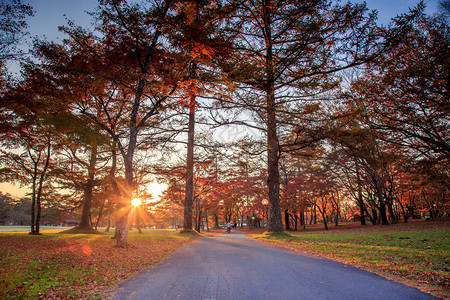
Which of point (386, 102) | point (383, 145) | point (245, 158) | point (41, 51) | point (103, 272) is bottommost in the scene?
point (103, 272)

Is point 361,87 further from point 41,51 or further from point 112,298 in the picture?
point 41,51

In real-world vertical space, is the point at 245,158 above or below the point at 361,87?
below

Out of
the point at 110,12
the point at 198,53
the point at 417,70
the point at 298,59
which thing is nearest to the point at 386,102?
the point at 417,70

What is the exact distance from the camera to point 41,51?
9477mm

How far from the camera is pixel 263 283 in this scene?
13.0ft

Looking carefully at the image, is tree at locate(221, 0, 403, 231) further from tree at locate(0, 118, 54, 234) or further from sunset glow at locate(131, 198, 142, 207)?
sunset glow at locate(131, 198, 142, 207)

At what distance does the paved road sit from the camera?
3.40m

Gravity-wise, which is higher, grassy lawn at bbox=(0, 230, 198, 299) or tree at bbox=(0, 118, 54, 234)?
tree at bbox=(0, 118, 54, 234)

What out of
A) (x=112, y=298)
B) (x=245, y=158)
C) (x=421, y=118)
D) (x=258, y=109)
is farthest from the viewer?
(x=245, y=158)

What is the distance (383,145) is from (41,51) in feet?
76.1

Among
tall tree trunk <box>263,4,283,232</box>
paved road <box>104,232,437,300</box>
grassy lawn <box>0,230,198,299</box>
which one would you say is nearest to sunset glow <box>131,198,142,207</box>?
tall tree trunk <box>263,4,283,232</box>

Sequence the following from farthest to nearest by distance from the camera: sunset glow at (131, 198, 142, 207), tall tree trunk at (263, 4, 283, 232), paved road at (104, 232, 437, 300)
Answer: sunset glow at (131, 198, 142, 207) < tall tree trunk at (263, 4, 283, 232) < paved road at (104, 232, 437, 300)

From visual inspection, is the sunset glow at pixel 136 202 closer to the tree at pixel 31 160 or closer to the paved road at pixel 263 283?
the tree at pixel 31 160

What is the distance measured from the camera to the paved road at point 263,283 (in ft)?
11.1
